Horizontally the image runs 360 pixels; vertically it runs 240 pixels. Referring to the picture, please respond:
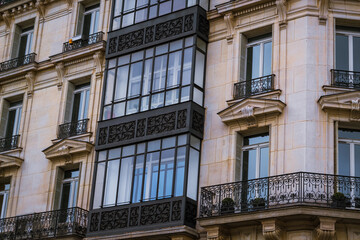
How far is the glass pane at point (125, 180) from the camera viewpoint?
2675cm

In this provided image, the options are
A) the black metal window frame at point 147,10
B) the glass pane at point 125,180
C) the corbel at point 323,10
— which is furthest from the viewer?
the black metal window frame at point 147,10

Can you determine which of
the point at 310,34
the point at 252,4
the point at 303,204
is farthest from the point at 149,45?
the point at 303,204

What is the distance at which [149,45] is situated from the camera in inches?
1122

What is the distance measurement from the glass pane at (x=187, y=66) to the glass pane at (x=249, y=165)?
3326 mm

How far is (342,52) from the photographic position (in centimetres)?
2623

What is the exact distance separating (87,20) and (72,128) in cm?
519

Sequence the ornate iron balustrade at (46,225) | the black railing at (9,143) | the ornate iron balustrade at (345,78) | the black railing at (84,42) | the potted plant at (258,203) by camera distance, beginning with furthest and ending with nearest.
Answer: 1. the black railing at (9,143)
2. the black railing at (84,42)
3. the ornate iron balustrade at (46,225)
4. the ornate iron balustrade at (345,78)
5. the potted plant at (258,203)

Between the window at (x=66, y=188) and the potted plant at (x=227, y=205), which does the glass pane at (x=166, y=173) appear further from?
the window at (x=66, y=188)

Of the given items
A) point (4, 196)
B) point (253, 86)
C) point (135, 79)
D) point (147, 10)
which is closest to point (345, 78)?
point (253, 86)

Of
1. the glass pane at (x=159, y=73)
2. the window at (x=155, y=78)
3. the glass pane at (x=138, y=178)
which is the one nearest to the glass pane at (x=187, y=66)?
the window at (x=155, y=78)

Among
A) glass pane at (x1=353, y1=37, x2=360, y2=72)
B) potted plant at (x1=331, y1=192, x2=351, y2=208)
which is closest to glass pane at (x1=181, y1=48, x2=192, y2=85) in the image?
glass pane at (x1=353, y1=37, x2=360, y2=72)

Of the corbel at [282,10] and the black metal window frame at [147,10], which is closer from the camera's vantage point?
the corbel at [282,10]

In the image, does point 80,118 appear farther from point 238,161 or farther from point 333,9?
point 333,9

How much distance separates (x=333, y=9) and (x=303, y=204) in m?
7.33
